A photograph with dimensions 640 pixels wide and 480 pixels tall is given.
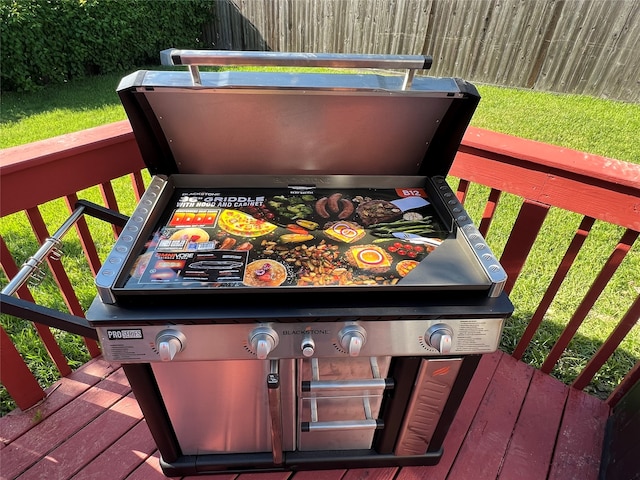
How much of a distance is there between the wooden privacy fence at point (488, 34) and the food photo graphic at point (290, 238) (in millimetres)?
5627

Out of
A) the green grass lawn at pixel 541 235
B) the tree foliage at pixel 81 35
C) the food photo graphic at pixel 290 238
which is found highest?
the food photo graphic at pixel 290 238

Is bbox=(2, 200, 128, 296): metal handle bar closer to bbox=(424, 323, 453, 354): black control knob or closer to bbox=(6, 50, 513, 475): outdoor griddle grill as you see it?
bbox=(6, 50, 513, 475): outdoor griddle grill

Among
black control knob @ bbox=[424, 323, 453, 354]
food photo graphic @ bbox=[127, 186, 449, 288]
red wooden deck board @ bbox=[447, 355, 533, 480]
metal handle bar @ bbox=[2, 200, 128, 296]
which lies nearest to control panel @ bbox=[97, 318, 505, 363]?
black control knob @ bbox=[424, 323, 453, 354]

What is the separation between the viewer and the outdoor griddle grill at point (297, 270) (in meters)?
0.98

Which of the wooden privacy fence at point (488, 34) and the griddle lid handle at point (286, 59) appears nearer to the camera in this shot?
the griddle lid handle at point (286, 59)

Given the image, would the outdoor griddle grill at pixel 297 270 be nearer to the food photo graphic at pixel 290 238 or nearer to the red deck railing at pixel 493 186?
the food photo graphic at pixel 290 238

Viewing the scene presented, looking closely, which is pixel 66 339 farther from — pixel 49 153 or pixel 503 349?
pixel 503 349

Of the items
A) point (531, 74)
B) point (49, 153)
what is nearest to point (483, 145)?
point (49, 153)

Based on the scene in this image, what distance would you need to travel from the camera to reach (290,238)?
1188mm

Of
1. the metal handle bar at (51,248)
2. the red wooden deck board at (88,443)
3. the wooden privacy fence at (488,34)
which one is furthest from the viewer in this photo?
the wooden privacy fence at (488,34)

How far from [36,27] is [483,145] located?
Result: 5996 millimetres

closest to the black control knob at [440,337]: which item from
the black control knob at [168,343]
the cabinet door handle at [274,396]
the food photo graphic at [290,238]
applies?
the food photo graphic at [290,238]

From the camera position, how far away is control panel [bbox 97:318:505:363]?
96 cm

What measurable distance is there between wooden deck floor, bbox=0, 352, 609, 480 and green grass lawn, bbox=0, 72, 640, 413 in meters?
0.27
